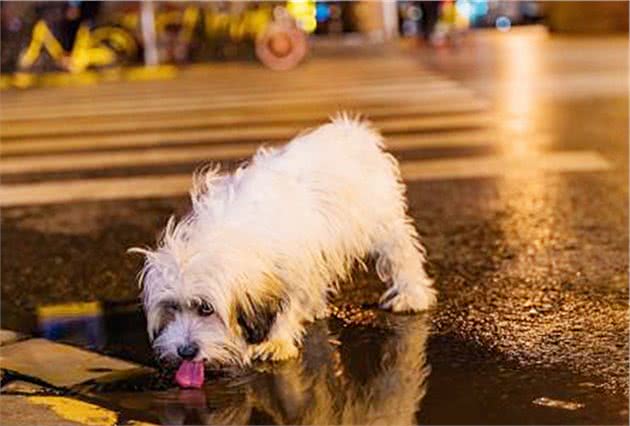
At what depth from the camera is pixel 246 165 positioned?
464 centimetres

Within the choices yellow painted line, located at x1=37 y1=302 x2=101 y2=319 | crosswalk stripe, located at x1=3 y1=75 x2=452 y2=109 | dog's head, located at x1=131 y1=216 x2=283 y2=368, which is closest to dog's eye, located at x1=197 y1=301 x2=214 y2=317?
dog's head, located at x1=131 y1=216 x2=283 y2=368

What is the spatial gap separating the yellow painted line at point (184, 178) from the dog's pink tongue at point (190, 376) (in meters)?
3.62

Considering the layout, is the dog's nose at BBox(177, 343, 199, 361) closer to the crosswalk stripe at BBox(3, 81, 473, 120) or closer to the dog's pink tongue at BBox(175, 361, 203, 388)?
the dog's pink tongue at BBox(175, 361, 203, 388)

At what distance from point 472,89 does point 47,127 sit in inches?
172

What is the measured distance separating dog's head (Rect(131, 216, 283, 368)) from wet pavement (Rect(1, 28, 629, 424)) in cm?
19

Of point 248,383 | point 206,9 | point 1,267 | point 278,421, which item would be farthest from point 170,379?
point 206,9

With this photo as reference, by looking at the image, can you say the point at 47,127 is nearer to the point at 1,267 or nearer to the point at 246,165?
the point at 1,267

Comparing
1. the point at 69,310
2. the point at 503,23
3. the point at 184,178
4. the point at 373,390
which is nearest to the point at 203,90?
the point at 184,178

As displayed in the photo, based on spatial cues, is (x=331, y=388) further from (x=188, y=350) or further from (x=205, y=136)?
(x=205, y=136)

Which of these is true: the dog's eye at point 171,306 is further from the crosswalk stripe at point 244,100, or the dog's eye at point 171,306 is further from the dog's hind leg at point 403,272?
the crosswalk stripe at point 244,100

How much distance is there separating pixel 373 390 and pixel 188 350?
584 mm

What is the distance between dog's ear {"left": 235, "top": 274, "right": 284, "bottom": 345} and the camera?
4039mm

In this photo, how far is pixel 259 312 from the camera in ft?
13.5

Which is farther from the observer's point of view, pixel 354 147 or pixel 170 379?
pixel 354 147
